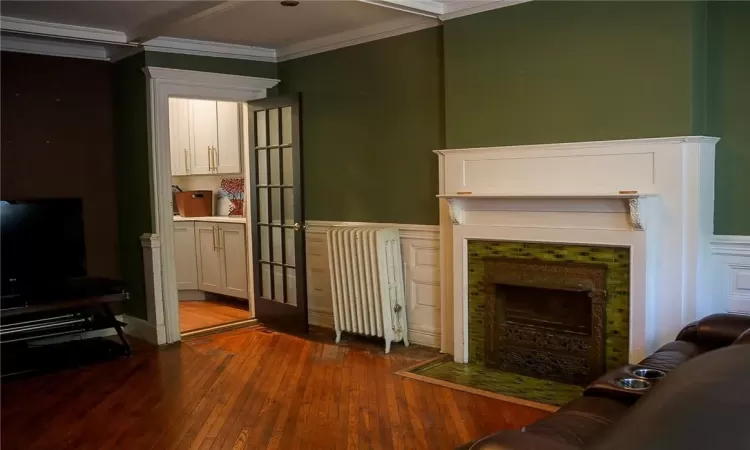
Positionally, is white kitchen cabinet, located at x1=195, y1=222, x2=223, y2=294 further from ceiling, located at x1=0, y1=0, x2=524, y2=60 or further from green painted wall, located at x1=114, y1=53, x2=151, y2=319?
ceiling, located at x1=0, y1=0, x2=524, y2=60

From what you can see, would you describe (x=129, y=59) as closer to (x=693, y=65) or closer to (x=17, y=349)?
(x=17, y=349)

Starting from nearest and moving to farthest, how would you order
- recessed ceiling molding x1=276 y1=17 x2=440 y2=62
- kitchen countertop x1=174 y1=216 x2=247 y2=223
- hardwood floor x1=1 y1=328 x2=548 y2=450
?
hardwood floor x1=1 y1=328 x2=548 y2=450, recessed ceiling molding x1=276 y1=17 x2=440 y2=62, kitchen countertop x1=174 y1=216 x2=247 y2=223

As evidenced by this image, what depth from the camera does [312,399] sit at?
12.6 feet

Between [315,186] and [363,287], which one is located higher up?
[315,186]

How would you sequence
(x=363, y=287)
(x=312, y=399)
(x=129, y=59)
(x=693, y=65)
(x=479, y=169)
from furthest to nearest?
(x=129, y=59), (x=363, y=287), (x=479, y=169), (x=312, y=399), (x=693, y=65)

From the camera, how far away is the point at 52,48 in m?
5.21

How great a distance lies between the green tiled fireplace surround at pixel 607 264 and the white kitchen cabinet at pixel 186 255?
378cm

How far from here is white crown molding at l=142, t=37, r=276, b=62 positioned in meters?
5.14

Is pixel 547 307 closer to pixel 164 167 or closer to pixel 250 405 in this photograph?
pixel 250 405

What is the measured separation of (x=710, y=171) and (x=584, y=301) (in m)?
1.00

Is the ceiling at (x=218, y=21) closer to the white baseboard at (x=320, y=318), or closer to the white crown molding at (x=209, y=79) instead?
the white crown molding at (x=209, y=79)

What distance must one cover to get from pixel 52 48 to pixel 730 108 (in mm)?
4844

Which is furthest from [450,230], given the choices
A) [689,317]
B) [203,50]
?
Result: [203,50]

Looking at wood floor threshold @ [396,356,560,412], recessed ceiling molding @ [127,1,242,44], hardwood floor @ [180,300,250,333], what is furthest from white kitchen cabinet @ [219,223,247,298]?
wood floor threshold @ [396,356,560,412]
